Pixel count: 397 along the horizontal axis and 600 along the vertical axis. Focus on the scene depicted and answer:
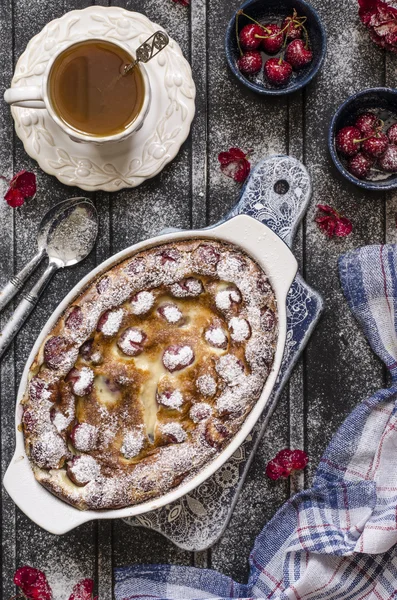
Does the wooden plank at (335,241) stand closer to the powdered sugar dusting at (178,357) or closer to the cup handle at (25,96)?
the powdered sugar dusting at (178,357)

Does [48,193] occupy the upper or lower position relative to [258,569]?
upper

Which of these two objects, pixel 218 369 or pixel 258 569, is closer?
pixel 218 369

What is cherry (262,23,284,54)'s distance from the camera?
1802 mm

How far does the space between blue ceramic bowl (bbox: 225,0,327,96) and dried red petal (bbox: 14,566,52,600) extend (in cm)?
130

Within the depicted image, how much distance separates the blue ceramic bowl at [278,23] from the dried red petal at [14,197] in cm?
60

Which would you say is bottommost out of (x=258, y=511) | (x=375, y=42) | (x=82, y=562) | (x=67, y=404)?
(x=82, y=562)

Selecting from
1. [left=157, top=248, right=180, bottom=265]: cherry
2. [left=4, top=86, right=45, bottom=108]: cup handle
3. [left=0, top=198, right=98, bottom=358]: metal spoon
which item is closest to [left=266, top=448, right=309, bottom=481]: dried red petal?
[left=157, top=248, right=180, bottom=265]: cherry

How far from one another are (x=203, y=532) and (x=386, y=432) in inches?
20.0

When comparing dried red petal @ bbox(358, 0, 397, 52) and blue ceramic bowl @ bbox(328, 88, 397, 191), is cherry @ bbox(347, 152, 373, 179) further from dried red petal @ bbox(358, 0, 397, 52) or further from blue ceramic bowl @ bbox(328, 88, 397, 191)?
dried red petal @ bbox(358, 0, 397, 52)

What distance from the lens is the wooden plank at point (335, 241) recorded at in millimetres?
1894

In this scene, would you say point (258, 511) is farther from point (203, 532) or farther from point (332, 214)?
point (332, 214)

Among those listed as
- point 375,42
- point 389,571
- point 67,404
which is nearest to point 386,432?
point 389,571

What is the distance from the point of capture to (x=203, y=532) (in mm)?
1849

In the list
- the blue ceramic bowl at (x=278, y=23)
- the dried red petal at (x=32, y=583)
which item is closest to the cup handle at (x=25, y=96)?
the blue ceramic bowl at (x=278, y=23)
